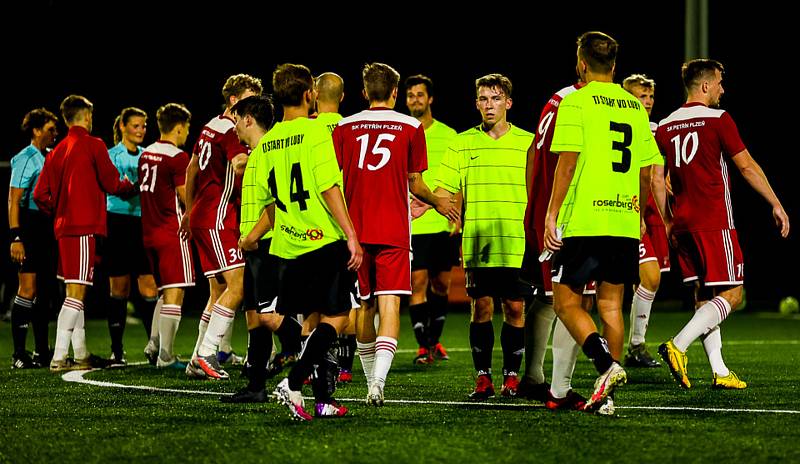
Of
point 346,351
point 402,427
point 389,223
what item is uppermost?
point 389,223

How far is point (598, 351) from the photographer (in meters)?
6.12

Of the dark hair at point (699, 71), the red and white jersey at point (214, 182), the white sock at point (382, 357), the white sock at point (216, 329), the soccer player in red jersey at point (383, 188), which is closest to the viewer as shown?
the white sock at point (382, 357)

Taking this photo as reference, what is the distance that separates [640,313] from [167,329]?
4.15 metres

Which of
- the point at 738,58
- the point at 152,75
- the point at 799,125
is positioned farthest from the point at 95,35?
the point at 799,125

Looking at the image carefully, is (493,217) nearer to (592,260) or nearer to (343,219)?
(592,260)

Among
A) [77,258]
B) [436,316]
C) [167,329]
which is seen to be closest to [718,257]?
[436,316]

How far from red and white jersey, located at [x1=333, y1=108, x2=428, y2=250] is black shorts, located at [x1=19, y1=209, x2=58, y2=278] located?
4.90 meters

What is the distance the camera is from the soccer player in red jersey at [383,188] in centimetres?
702

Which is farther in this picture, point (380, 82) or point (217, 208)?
point (217, 208)

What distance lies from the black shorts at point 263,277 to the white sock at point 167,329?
2909 mm

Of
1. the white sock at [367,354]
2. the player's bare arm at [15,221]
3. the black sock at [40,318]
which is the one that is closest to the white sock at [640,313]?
the white sock at [367,354]

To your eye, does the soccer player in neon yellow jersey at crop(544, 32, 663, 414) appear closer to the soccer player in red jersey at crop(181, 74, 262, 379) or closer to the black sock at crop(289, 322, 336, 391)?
the black sock at crop(289, 322, 336, 391)

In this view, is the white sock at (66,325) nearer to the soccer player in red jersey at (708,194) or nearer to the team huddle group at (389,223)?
the team huddle group at (389,223)

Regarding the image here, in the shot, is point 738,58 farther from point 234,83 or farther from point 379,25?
point 234,83
